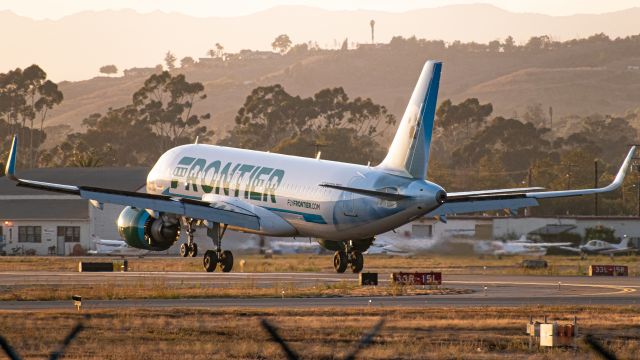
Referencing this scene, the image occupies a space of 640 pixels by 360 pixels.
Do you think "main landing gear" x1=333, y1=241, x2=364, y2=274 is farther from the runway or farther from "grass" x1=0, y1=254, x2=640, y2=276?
"grass" x1=0, y1=254, x2=640, y2=276

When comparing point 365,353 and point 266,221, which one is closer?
point 365,353

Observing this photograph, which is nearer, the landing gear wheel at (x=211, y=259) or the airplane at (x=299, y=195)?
the airplane at (x=299, y=195)

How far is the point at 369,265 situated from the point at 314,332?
47.0 m

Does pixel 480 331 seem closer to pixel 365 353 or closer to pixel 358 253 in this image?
pixel 365 353

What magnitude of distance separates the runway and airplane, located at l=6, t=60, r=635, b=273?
90.3 inches

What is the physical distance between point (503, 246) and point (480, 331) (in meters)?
41.8

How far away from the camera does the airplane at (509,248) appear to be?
71.4 meters

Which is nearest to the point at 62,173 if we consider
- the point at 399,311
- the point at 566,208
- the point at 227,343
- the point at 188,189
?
the point at 566,208

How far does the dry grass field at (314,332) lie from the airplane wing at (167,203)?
14.2m

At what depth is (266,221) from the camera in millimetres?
61656

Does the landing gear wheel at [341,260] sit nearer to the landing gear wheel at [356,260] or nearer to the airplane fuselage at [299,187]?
the landing gear wheel at [356,260]

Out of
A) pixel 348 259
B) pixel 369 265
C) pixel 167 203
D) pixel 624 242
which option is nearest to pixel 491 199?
pixel 348 259

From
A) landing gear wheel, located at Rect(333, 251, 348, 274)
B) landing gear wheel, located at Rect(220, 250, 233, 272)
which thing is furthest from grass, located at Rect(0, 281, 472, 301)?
landing gear wheel, located at Rect(333, 251, 348, 274)

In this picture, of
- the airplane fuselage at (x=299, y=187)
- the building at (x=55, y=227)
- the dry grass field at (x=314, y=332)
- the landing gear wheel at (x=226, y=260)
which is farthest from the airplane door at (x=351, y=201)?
the building at (x=55, y=227)
